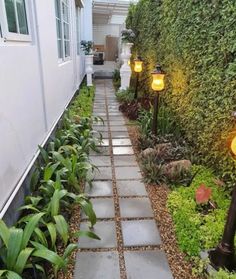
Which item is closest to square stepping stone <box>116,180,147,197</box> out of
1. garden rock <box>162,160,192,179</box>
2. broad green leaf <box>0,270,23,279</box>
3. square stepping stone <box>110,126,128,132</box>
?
garden rock <box>162,160,192,179</box>

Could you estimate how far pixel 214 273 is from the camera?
165cm

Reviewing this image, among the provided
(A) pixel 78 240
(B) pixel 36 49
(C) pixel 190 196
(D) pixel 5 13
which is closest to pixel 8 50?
(D) pixel 5 13

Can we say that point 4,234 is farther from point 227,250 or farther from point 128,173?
point 128,173

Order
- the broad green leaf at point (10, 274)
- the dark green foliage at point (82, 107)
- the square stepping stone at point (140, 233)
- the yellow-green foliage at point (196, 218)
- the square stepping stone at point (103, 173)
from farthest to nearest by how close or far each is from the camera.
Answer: the dark green foliage at point (82, 107)
the square stepping stone at point (103, 173)
the square stepping stone at point (140, 233)
the yellow-green foliage at point (196, 218)
the broad green leaf at point (10, 274)

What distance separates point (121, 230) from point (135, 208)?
36 cm

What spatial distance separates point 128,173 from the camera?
126 inches

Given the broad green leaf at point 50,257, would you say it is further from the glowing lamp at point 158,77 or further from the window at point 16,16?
the glowing lamp at point 158,77

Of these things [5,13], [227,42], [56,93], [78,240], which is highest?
[5,13]

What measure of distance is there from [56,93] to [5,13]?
1942 mm

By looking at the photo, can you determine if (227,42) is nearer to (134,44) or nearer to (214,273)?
(214,273)

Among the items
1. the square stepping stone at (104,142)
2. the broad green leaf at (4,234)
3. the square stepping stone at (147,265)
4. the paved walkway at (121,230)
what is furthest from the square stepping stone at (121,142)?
the broad green leaf at (4,234)

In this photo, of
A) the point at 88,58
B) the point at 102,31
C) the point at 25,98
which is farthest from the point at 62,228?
the point at 102,31

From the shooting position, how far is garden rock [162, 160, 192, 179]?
2.82 metres

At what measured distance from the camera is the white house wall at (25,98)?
6.65ft
